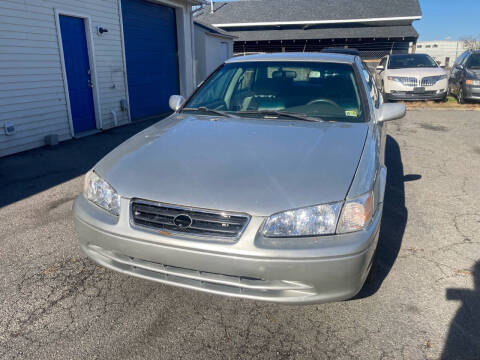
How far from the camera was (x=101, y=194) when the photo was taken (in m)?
2.44

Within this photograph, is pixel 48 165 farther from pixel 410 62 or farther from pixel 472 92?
pixel 472 92

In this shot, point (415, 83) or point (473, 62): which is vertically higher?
point (473, 62)

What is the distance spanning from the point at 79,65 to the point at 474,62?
11698 mm

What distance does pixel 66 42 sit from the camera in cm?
745

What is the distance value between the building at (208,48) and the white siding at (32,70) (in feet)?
25.3

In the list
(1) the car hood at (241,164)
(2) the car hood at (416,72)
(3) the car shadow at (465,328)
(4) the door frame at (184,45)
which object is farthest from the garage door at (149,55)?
(3) the car shadow at (465,328)

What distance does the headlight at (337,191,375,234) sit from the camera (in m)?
2.06

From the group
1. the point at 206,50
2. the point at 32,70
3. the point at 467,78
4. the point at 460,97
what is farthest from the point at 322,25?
the point at 32,70

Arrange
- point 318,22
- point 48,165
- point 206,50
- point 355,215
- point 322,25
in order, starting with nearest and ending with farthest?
point 355,215 → point 48,165 → point 206,50 → point 318,22 → point 322,25

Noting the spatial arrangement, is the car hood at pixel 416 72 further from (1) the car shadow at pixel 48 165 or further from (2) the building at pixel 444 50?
(2) the building at pixel 444 50

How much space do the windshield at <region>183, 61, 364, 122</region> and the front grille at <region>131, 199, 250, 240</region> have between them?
1481 mm

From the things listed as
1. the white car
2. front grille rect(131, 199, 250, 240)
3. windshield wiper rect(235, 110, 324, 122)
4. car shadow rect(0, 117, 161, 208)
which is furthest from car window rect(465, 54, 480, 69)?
front grille rect(131, 199, 250, 240)

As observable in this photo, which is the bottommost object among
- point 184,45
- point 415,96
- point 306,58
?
point 415,96

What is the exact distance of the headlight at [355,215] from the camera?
2061 millimetres
